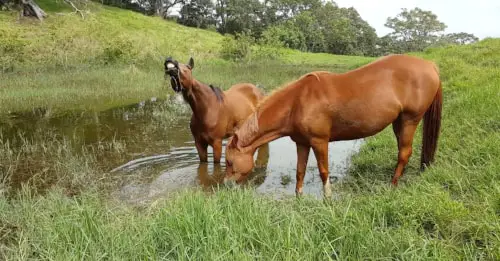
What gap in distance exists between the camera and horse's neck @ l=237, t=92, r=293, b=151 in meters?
4.47

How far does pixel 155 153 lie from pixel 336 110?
13.0 ft

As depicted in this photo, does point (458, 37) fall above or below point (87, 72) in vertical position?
above

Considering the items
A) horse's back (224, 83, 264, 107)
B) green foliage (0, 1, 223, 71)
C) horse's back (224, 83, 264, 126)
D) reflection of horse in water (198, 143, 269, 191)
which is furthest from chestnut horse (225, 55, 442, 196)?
green foliage (0, 1, 223, 71)

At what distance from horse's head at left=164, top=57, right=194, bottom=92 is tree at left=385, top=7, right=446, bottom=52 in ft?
198

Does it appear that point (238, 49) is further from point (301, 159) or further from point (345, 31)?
point (345, 31)

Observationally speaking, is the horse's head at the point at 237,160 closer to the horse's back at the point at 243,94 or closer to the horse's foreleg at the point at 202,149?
the horse's foreleg at the point at 202,149

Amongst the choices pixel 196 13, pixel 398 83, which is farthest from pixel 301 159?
pixel 196 13

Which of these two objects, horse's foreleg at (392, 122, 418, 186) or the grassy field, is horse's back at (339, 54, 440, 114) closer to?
horse's foreleg at (392, 122, 418, 186)

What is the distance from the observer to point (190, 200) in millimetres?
3477

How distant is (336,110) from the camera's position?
446 centimetres

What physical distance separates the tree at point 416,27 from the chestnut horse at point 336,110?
60546 millimetres

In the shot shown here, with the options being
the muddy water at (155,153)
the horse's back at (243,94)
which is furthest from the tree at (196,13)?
the horse's back at (243,94)

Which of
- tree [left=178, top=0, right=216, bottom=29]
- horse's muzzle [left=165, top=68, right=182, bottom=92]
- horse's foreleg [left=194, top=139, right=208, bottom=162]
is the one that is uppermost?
tree [left=178, top=0, right=216, bottom=29]

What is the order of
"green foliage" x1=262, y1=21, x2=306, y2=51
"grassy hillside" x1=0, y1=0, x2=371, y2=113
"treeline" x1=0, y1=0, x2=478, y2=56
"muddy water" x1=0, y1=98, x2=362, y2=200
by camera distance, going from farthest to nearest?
1. "treeline" x1=0, y1=0, x2=478, y2=56
2. "green foliage" x1=262, y1=21, x2=306, y2=51
3. "grassy hillside" x1=0, y1=0, x2=371, y2=113
4. "muddy water" x1=0, y1=98, x2=362, y2=200
